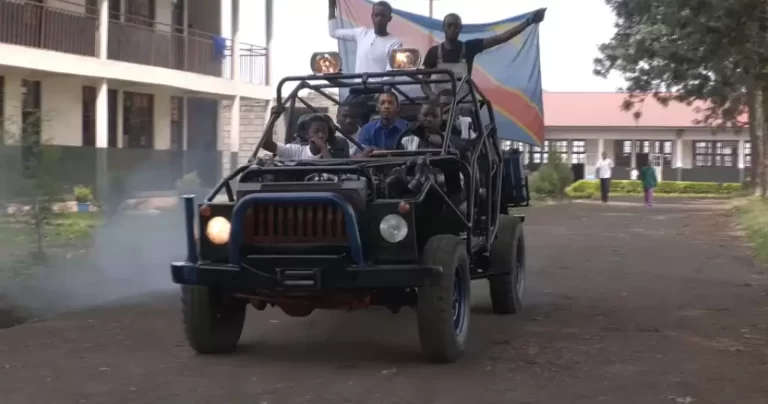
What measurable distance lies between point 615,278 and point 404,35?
153 inches

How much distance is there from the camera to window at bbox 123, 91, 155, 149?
25.3 meters

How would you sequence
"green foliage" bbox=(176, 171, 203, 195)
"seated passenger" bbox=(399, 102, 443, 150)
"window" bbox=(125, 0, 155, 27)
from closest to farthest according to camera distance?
1. "seated passenger" bbox=(399, 102, 443, 150)
2. "green foliage" bbox=(176, 171, 203, 195)
3. "window" bbox=(125, 0, 155, 27)

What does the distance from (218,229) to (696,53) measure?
1650 centimetres

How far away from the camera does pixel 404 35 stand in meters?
12.9

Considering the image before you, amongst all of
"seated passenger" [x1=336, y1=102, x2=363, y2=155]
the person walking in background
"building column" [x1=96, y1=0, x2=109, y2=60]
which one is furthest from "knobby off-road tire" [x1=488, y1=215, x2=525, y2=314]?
the person walking in background

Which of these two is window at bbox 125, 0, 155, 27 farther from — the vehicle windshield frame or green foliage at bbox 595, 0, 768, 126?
the vehicle windshield frame

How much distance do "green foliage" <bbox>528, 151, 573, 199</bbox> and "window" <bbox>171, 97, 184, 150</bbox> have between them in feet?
42.3

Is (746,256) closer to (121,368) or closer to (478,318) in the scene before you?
(478,318)

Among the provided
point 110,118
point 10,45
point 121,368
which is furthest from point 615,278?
point 110,118

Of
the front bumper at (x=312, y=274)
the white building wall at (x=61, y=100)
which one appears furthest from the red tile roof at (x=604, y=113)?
the front bumper at (x=312, y=274)

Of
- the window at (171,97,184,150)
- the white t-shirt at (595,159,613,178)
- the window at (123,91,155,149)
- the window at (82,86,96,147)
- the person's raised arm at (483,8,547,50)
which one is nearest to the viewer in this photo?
the person's raised arm at (483,8,547,50)

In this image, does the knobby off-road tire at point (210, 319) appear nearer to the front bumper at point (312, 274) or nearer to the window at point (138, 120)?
the front bumper at point (312, 274)

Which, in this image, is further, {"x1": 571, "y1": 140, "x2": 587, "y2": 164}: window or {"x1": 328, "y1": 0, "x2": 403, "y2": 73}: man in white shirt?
{"x1": 571, "y1": 140, "x2": 587, "y2": 164}: window

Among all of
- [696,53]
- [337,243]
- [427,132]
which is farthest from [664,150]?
[337,243]
